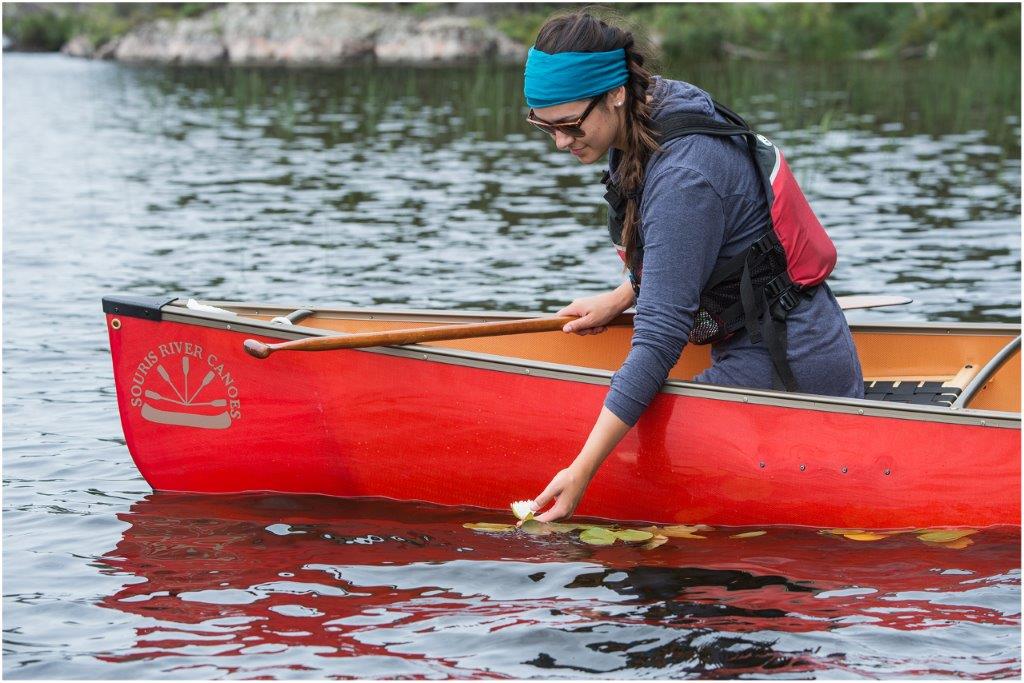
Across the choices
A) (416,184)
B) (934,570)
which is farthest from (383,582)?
(416,184)

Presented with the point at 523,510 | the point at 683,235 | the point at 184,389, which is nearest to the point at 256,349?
the point at 184,389

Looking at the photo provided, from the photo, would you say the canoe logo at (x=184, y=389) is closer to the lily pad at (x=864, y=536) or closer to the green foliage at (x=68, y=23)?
the lily pad at (x=864, y=536)

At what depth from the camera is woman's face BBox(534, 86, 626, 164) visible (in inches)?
164

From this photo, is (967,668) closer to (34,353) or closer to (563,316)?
(563,316)

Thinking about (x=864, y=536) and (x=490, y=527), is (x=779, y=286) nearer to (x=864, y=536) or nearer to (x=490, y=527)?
(x=864, y=536)

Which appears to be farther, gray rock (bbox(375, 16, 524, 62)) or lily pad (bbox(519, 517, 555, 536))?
gray rock (bbox(375, 16, 524, 62))

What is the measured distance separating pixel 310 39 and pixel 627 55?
34.8m

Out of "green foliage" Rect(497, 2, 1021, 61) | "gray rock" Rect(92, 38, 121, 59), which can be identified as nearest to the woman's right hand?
"green foliage" Rect(497, 2, 1021, 61)

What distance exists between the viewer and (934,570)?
4.57 m

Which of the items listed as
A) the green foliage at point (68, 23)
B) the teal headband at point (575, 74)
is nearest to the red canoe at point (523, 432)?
the teal headband at point (575, 74)

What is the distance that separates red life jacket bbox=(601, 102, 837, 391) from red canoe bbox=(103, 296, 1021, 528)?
243mm

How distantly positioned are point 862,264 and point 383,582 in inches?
252

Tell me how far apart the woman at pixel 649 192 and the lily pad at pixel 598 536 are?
0.46m

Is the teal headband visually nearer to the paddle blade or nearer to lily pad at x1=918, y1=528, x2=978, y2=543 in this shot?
the paddle blade
